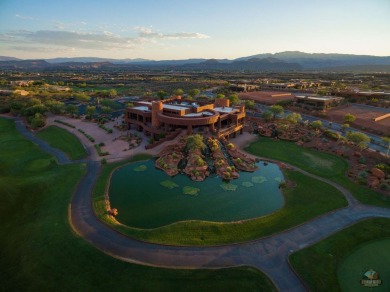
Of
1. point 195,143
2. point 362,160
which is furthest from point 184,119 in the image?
point 362,160

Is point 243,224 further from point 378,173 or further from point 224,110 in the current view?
point 224,110

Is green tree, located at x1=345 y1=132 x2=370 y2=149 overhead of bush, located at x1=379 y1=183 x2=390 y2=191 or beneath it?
overhead

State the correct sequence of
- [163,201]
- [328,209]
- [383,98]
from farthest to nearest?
[383,98], [163,201], [328,209]

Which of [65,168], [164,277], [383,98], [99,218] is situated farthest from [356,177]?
[383,98]

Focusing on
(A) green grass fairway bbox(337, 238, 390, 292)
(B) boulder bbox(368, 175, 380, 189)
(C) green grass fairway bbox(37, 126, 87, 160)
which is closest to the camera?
(A) green grass fairway bbox(337, 238, 390, 292)

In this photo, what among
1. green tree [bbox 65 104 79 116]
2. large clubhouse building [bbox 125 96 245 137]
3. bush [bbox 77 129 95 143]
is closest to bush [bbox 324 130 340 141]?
large clubhouse building [bbox 125 96 245 137]

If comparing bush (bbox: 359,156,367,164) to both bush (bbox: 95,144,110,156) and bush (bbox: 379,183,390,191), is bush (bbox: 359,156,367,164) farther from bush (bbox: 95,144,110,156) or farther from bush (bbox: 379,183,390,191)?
bush (bbox: 95,144,110,156)

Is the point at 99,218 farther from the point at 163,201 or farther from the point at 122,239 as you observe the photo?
the point at 163,201
